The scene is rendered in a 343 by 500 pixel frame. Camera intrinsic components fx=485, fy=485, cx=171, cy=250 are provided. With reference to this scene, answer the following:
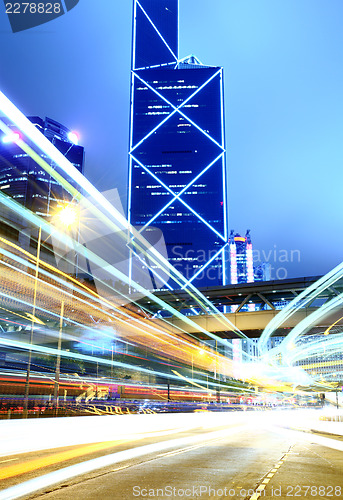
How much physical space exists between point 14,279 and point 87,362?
53.6ft

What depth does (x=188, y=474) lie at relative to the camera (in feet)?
32.5

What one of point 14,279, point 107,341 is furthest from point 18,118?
point 107,341

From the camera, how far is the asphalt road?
308 inches

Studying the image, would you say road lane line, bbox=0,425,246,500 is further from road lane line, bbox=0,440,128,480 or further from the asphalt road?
road lane line, bbox=0,440,128,480

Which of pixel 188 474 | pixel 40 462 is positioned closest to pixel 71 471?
pixel 40 462

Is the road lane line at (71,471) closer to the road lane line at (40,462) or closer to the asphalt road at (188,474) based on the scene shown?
the asphalt road at (188,474)

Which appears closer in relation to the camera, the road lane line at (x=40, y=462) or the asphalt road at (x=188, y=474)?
the asphalt road at (x=188, y=474)

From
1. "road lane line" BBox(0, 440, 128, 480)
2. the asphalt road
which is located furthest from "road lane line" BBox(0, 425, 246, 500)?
"road lane line" BBox(0, 440, 128, 480)

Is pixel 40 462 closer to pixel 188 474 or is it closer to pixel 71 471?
pixel 71 471

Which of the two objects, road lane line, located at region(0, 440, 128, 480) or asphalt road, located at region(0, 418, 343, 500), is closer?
asphalt road, located at region(0, 418, 343, 500)

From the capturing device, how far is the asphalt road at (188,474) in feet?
25.7

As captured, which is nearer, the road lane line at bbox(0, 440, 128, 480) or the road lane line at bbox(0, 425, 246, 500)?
the road lane line at bbox(0, 425, 246, 500)

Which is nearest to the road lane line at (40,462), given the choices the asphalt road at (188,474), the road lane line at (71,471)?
the asphalt road at (188,474)

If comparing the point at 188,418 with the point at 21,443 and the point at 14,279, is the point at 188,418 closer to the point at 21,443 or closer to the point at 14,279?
the point at 21,443
